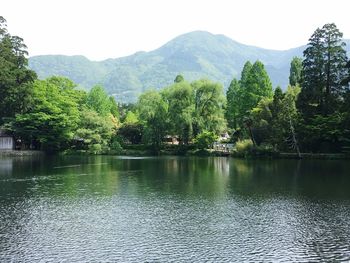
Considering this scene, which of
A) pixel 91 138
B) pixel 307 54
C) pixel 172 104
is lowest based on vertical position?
pixel 91 138

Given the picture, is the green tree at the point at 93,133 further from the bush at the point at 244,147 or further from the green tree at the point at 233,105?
the bush at the point at 244,147

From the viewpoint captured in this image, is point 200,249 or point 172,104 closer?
point 200,249

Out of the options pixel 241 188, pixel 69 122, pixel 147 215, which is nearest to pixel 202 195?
pixel 241 188

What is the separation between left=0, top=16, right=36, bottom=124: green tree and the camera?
58938mm

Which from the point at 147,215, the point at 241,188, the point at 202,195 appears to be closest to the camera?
the point at 147,215

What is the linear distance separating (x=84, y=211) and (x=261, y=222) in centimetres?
848

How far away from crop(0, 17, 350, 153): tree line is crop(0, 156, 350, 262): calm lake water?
2054 centimetres

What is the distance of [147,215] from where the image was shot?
19250mm

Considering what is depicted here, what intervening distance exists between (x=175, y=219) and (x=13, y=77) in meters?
48.7

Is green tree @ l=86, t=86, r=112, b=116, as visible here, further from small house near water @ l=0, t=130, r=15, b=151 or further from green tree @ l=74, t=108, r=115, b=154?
small house near water @ l=0, t=130, r=15, b=151

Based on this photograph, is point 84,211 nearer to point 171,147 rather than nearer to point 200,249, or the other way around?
point 200,249

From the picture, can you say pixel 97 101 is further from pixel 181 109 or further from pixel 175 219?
pixel 175 219

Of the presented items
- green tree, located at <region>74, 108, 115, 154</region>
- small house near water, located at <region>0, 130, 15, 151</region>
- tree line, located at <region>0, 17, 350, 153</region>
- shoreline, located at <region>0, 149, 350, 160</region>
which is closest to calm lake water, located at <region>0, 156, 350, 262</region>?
shoreline, located at <region>0, 149, 350, 160</region>

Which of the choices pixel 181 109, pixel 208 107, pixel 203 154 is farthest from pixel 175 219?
pixel 208 107
